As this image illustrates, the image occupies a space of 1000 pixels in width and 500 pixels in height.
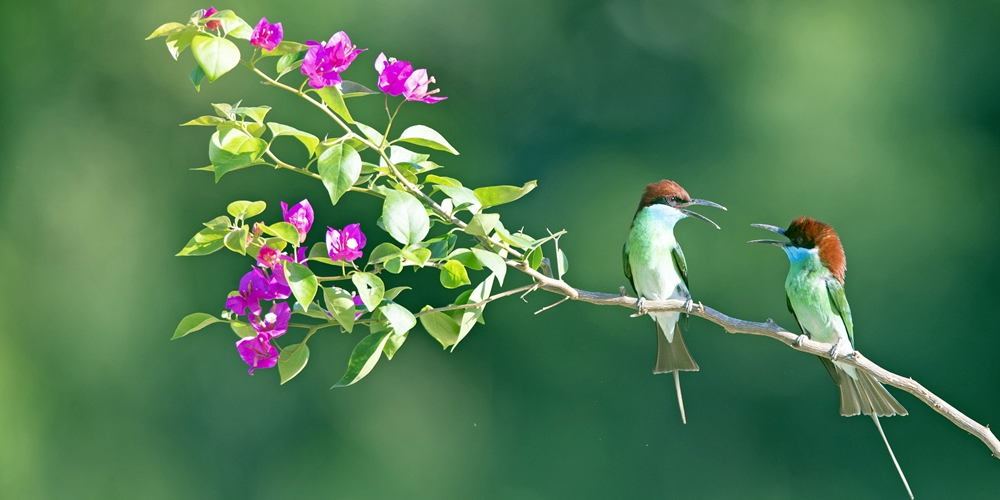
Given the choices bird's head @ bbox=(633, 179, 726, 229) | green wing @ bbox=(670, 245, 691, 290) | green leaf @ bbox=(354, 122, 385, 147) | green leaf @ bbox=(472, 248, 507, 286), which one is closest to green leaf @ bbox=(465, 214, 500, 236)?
green leaf @ bbox=(472, 248, 507, 286)

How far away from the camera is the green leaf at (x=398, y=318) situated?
0.90 meters

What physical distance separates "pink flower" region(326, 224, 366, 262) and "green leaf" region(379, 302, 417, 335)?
0.21ft

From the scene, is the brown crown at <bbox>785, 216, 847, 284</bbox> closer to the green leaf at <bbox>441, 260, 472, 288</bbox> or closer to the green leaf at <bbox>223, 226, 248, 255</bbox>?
the green leaf at <bbox>441, 260, 472, 288</bbox>

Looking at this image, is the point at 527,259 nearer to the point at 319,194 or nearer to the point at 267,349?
the point at 267,349

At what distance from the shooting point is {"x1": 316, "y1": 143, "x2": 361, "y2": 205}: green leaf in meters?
0.85

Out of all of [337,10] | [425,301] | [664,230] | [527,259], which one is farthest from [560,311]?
[527,259]

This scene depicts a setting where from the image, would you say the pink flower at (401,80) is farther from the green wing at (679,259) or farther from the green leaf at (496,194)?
the green wing at (679,259)

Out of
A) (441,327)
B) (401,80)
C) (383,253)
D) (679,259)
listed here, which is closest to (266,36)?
(401,80)

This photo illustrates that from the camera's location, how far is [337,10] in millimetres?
4301

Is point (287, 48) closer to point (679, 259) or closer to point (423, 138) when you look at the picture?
point (423, 138)

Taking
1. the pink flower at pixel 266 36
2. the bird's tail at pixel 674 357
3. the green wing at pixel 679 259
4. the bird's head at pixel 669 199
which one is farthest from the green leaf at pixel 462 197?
the green wing at pixel 679 259

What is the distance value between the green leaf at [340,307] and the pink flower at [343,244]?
0.03m

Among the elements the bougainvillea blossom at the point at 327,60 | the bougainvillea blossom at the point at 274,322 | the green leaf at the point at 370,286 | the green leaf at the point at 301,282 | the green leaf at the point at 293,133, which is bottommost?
the bougainvillea blossom at the point at 274,322

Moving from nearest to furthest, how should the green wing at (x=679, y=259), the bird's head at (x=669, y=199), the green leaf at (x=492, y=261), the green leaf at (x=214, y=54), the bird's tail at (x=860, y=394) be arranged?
the green leaf at (x=214, y=54)
the green leaf at (x=492, y=261)
the bird's tail at (x=860, y=394)
the bird's head at (x=669, y=199)
the green wing at (x=679, y=259)
